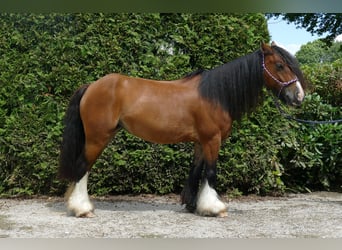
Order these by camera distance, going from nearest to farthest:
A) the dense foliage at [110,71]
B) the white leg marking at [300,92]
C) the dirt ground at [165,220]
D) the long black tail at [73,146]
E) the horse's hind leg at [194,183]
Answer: the dirt ground at [165,220], the white leg marking at [300,92], the long black tail at [73,146], the horse's hind leg at [194,183], the dense foliage at [110,71]

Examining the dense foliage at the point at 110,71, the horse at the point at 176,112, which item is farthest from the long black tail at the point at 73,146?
the dense foliage at the point at 110,71

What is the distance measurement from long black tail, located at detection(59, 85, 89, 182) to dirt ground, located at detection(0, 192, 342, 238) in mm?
449

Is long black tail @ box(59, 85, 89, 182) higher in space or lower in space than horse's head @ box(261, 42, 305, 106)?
lower

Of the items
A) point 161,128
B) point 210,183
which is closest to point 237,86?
point 161,128

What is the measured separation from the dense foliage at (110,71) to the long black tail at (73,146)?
104 cm

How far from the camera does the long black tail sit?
4375 millimetres

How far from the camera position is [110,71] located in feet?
18.2

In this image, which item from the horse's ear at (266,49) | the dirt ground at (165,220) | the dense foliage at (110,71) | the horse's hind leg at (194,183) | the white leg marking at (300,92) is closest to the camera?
the dirt ground at (165,220)

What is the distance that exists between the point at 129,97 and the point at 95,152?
2.12ft

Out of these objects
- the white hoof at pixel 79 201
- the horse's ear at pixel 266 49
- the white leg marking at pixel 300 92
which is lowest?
the white hoof at pixel 79 201

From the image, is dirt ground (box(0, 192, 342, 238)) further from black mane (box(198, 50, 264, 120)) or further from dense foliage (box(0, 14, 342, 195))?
black mane (box(198, 50, 264, 120))

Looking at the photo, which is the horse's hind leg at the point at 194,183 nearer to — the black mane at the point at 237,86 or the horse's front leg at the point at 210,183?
the horse's front leg at the point at 210,183

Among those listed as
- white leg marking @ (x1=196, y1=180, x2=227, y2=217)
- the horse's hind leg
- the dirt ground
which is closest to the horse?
white leg marking @ (x1=196, y1=180, x2=227, y2=217)

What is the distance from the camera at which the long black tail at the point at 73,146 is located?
4375 mm
